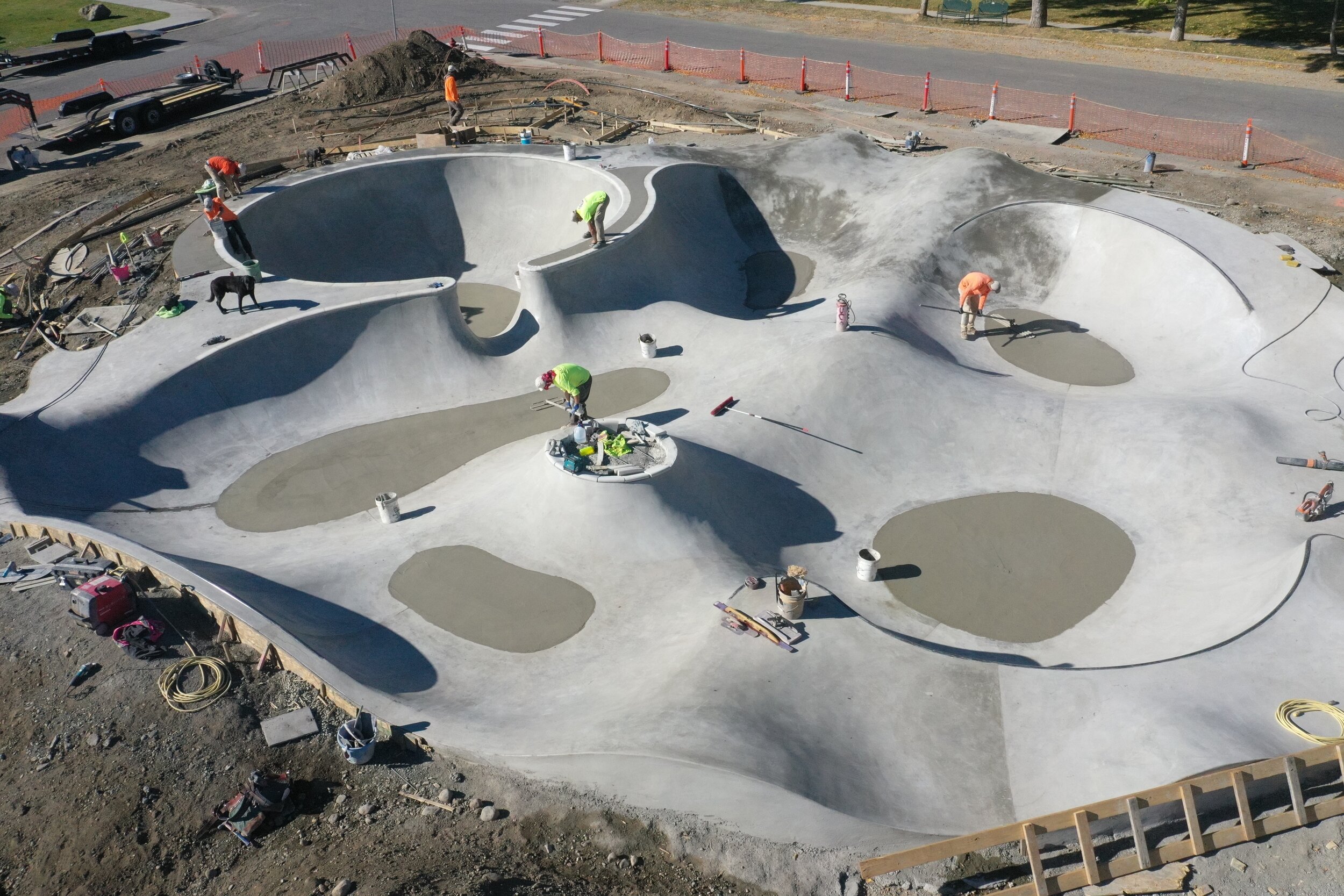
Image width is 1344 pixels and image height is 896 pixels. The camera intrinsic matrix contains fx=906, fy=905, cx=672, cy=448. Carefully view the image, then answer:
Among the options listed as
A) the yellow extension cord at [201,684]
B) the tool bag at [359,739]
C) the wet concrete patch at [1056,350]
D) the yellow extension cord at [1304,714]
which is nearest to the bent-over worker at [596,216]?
the wet concrete patch at [1056,350]

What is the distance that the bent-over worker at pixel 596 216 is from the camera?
21578 millimetres

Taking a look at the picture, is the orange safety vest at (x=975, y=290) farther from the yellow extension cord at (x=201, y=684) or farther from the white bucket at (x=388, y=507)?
the yellow extension cord at (x=201, y=684)

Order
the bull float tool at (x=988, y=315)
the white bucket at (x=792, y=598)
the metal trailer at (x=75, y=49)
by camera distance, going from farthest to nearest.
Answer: the metal trailer at (x=75, y=49)
the bull float tool at (x=988, y=315)
the white bucket at (x=792, y=598)

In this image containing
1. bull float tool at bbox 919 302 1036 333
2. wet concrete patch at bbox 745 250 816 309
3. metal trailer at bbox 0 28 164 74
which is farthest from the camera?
metal trailer at bbox 0 28 164 74

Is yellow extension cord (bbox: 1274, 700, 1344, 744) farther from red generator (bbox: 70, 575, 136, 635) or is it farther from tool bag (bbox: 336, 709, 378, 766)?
red generator (bbox: 70, 575, 136, 635)

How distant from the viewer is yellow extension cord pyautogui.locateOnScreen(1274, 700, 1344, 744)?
11258mm

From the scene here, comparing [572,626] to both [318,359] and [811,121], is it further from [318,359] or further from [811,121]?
[811,121]

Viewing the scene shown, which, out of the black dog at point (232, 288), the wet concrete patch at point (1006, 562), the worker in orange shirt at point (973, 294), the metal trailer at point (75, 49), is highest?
the metal trailer at point (75, 49)

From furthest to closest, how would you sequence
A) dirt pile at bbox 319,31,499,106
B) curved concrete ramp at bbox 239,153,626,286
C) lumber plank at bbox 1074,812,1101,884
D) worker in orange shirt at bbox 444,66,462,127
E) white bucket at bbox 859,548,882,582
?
1. dirt pile at bbox 319,31,499,106
2. worker in orange shirt at bbox 444,66,462,127
3. curved concrete ramp at bbox 239,153,626,286
4. white bucket at bbox 859,548,882,582
5. lumber plank at bbox 1074,812,1101,884

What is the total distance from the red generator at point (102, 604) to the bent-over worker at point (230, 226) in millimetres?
11286

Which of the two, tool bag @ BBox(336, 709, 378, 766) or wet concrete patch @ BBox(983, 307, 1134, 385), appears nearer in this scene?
tool bag @ BBox(336, 709, 378, 766)

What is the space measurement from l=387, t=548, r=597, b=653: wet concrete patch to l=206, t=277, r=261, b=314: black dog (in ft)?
28.0

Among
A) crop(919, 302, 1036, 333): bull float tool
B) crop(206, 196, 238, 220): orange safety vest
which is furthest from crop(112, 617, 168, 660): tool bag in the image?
crop(919, 302, 1036, 333): bull float tool

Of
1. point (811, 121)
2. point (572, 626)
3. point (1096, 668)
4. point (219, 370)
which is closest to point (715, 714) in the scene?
point (572, 626)
